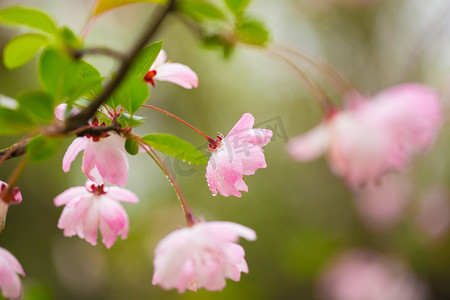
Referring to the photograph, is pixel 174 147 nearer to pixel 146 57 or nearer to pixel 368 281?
pixel 146 57

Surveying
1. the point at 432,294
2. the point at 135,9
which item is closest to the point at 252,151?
the point at 432,294

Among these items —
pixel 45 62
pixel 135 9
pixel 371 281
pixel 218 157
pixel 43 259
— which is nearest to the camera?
pixel 45 62

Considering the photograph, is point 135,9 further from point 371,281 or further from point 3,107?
point 3,107

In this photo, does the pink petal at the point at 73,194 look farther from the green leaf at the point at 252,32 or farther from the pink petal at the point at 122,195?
the green leaf at the point at 252,32

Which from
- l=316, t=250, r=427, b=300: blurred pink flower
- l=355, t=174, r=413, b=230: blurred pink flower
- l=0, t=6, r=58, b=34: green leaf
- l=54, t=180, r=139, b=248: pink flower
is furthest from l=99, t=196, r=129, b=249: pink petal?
l=355, t=174, r=413, b=230: blurred pink flower

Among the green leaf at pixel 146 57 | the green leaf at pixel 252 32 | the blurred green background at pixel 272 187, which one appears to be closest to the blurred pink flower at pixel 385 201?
the blurred green background at pixel 272 187

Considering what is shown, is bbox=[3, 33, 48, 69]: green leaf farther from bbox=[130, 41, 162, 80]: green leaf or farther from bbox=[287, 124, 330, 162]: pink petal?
bbox=[287, 124, 330, 162]: pink petal
